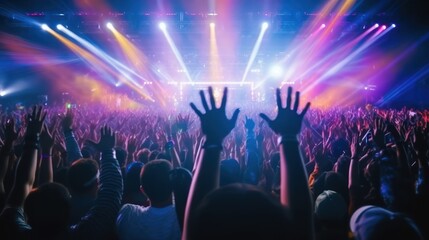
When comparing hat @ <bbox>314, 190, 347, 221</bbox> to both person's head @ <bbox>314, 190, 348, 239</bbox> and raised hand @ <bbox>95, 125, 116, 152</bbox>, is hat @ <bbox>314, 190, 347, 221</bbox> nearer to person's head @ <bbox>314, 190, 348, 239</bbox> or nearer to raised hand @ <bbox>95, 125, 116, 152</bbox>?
person's head @ <bbox>314, 190, 348, 239</bbox>

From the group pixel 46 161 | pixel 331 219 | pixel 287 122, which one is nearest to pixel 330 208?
pixel 331 219

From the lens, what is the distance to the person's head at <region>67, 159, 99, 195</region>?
97.9 inches

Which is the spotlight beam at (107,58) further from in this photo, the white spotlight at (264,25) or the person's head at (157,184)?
the person's head at (157,184)

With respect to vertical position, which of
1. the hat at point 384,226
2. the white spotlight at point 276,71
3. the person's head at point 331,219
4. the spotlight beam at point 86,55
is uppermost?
the white spotlight at point 276,71

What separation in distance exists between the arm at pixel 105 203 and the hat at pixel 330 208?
1465 millimetres

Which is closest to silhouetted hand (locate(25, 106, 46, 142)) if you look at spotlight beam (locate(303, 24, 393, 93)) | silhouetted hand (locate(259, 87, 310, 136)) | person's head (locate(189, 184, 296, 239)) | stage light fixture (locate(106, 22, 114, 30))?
silhouetted hand (locate(259, 87, 310, 136))

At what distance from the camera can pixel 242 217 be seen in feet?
2.97

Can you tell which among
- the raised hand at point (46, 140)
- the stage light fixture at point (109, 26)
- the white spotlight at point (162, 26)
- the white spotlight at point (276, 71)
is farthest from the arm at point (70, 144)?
the white spotlight at point (276, 71)

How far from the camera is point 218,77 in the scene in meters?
40.4

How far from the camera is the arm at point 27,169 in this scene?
86.4 inches

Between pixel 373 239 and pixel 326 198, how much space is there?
77 centimetres

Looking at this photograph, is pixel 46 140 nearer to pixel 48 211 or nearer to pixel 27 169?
pixel 27 169

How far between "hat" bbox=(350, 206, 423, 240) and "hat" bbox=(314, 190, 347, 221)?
0.40 meters

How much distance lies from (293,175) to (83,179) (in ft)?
5.91
